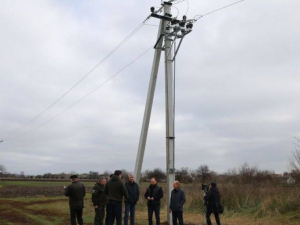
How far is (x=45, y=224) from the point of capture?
14375 millimetres

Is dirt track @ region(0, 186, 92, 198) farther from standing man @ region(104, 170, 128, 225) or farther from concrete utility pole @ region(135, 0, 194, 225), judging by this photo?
standing man @ region(104, 170, 128, 225)

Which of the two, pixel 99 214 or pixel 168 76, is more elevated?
pixel 168 76

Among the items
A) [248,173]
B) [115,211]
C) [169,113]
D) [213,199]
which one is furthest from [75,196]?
A: [248,173]

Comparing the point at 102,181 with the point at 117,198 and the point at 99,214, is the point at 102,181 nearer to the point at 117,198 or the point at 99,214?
the point at 99,214

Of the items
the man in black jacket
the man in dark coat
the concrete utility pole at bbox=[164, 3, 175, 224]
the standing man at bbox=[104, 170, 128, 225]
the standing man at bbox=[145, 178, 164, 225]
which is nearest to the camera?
the standing man at bbox=[104, 170, 128, 225]

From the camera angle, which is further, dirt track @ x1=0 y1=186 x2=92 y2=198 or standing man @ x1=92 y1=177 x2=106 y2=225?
dirt track @ x1=0 y1=186 x2=92 y2=198

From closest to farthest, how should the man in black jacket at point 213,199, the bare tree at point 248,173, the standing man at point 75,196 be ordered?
the standing man at point 75,196 → the man in black jacket at point 213,199 → the bare tree at point 248,173

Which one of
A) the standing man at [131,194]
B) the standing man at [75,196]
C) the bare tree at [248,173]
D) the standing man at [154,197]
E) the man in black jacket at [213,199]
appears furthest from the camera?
the bare tree at [248,173]

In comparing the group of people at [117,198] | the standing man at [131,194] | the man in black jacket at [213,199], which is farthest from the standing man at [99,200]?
the man in black jacket at [213,199]

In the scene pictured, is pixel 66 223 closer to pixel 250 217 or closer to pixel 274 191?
pixel 250 217

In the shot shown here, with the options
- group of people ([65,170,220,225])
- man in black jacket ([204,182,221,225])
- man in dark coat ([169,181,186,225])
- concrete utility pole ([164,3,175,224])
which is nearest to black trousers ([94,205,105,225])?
group of people ([65,170,220,225])

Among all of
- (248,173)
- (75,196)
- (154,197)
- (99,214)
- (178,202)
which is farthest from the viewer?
(248,173)

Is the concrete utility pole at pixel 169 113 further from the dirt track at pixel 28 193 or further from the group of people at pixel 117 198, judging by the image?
the dirt track at pixel 28 193

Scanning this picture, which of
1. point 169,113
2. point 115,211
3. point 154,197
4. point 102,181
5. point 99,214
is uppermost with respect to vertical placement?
point 169,113
